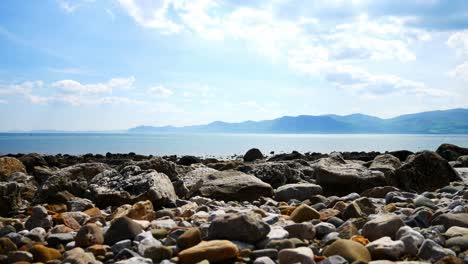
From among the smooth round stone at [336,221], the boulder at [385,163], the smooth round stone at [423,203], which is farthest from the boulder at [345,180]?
the smooth round stone at [336,221]

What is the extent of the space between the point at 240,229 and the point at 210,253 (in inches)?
24.5

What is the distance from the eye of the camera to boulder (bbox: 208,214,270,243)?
510cm

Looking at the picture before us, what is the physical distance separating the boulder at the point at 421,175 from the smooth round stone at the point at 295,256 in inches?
288

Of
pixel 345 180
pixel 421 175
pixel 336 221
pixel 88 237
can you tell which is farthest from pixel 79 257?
pixel 421 175

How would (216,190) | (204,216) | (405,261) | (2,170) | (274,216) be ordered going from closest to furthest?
(405,261)
(274,216)
(204,216)
(216,190)
(2,170)

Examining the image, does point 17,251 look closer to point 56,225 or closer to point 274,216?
point 56,225

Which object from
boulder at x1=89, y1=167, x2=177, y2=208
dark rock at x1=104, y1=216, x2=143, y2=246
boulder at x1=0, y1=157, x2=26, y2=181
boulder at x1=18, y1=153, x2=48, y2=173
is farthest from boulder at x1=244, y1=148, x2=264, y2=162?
dark rock at x1=104, y1=216, x2=143, y2=246

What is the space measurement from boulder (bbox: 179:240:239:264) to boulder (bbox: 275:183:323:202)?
16.8ft

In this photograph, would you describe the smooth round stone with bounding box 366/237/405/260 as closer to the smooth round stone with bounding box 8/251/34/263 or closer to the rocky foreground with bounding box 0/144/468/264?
the rocky foreground with bounding box 0/144/468/264

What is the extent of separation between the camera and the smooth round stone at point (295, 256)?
4406mm

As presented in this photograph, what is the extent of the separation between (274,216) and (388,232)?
61.8 inches

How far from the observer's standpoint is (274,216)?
637 centimetres

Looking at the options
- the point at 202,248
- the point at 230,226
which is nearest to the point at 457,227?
the point at 230,226

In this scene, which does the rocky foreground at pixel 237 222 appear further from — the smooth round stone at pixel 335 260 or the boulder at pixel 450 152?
the boulder at pixel 450 152
